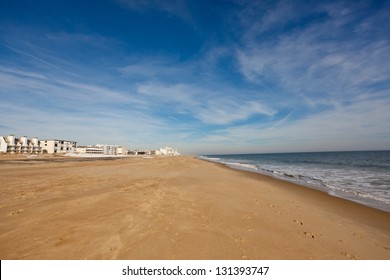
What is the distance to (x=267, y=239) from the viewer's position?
5.35 meters

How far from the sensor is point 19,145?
92.8 meters

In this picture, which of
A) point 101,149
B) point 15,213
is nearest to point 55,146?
point 101,149

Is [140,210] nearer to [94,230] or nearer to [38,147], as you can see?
[94,230]

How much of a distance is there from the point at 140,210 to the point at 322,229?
19.2 feet

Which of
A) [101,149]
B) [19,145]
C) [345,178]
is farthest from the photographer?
[101,149]

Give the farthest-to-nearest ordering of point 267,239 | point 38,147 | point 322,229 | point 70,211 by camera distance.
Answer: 1. point 38,147
2. point 70,211
3. point 322,229
4. point 267,239

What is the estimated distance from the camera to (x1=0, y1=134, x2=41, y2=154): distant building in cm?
8788

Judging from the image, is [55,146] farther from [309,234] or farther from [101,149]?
[309,234]

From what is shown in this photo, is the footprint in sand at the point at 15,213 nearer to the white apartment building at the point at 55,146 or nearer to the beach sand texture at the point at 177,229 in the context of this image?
the beach sand texture at the point at 177,229

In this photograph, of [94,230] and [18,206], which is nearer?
[94,230]

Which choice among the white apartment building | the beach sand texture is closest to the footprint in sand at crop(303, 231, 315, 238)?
the beach sand texture

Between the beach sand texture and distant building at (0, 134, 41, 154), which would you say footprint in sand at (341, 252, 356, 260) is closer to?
the beach sand texture

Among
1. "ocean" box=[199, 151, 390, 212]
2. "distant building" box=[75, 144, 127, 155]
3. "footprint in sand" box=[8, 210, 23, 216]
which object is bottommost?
"ocean" box=[199, 151, 390, 212]
